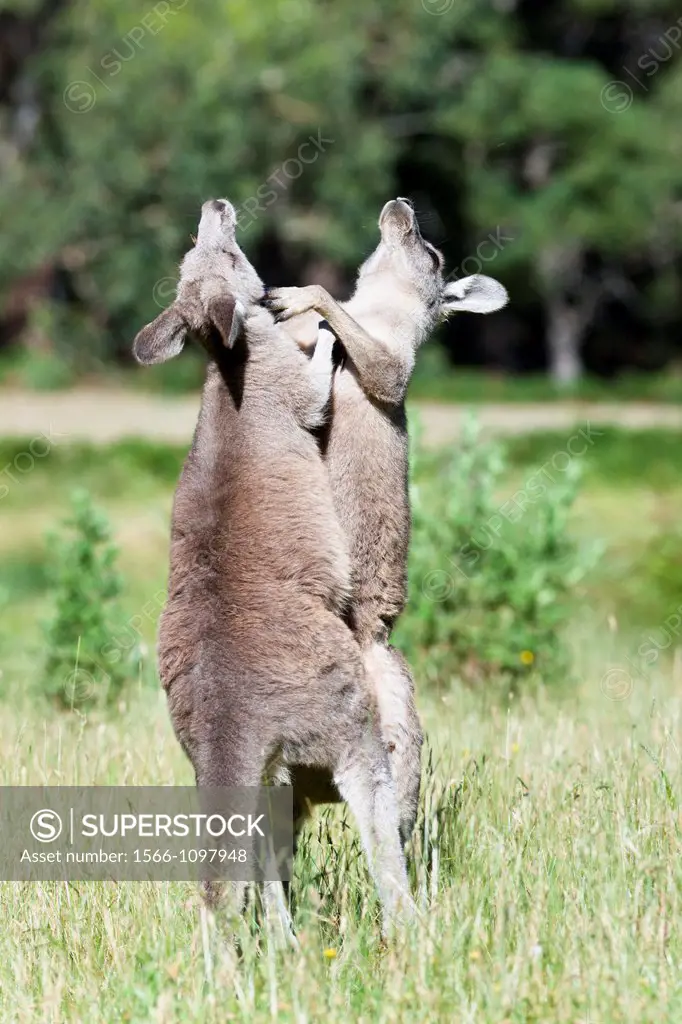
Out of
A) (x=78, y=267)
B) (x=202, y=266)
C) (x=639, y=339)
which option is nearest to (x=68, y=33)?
(x=78, y=267)

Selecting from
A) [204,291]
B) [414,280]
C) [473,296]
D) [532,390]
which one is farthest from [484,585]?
[532,390]

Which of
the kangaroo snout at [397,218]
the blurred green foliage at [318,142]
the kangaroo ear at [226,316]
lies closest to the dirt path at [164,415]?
the blurred green foliage at [318,142]

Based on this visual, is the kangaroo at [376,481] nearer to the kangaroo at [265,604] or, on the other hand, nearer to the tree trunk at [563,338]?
the kangaroo at [265,604]

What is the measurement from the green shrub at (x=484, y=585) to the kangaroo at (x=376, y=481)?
444cm

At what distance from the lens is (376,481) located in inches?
183

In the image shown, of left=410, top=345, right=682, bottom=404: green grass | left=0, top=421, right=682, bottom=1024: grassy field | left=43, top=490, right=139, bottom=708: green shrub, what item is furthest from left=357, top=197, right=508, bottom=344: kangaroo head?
left=410, top=345, right=682, bottom=404: green grass

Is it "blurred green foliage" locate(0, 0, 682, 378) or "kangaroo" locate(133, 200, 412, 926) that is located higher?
"blurred green foliage" locate(0, 0, 682, 378)

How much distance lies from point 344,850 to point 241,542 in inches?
49.2

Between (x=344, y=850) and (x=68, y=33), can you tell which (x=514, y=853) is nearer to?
(x=344, y=850)

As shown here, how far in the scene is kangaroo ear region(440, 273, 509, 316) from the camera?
5.32 m

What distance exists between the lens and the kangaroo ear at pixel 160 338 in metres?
4.59

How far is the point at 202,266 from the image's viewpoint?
470 centimetres

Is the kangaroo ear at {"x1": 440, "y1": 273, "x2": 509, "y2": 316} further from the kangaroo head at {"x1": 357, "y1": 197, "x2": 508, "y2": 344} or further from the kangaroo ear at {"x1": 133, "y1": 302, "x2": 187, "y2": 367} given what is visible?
the kangaroo ear at {"x1": 133, "y1": 302, "x2": 187, "y2": 367}

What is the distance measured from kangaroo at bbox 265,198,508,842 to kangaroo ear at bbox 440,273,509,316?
46cm
